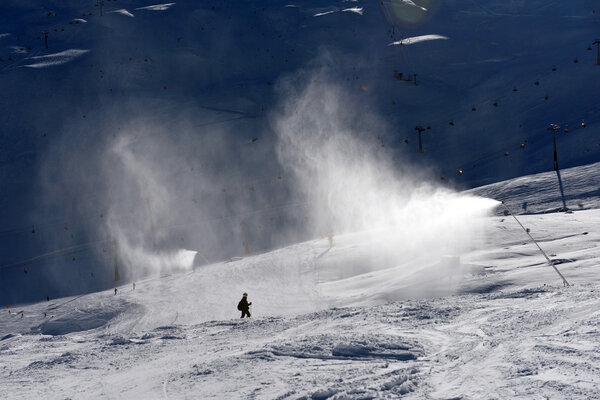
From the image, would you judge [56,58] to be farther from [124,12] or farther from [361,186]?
[361,186]

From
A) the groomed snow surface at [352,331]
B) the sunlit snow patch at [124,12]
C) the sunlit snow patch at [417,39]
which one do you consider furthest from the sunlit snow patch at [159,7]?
the groomed snow surface at [352,331]

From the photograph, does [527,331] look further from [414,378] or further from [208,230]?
[208,230]

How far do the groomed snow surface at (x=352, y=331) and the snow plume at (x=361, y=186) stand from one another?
1.79m

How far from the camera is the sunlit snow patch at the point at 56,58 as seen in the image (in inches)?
2431

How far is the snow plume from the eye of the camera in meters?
25.8

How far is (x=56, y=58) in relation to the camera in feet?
206

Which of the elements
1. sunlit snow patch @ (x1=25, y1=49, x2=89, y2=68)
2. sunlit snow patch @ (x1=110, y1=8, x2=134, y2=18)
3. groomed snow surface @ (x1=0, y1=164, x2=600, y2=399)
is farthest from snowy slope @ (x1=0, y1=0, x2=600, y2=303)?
groomed snow surface @ (x1=0, y1=164, x2=600, y2=399)

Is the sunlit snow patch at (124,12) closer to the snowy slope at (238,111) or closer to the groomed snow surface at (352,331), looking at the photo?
the snowy slope at (238,111)

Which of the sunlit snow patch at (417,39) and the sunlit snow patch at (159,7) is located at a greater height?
the sunlit snow patch at (159,7)

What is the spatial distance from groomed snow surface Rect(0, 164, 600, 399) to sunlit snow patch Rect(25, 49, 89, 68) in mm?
41849

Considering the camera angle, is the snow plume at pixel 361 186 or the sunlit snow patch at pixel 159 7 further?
the sunlit snow patch at pixel 159 7

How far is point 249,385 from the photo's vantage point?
959 centimetres

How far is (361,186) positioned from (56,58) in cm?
4009

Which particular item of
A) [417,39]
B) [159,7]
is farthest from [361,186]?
[159,7]
